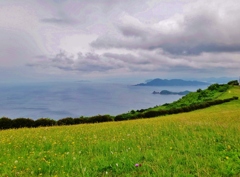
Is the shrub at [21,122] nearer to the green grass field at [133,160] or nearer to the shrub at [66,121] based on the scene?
the shrub at [66,121]

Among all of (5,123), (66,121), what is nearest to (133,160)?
(5,123)

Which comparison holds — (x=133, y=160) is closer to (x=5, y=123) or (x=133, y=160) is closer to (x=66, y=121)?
(x=5, y=123)

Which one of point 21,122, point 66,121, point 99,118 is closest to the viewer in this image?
point 21,122

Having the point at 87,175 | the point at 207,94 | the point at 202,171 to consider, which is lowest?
the point at 202,171

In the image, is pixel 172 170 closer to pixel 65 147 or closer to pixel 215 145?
pixel 215 145

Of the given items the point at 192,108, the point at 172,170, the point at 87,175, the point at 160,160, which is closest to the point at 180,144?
the point at 160,160

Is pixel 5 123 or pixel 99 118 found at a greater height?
pixel 5 123

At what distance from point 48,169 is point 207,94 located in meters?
77.4

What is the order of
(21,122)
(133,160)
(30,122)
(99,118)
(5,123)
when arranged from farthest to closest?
1. (99,118)
2. (30,122)
3. (21,122)
4. (5,123)
5. (133,160)

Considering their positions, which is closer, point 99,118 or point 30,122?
point 30,122

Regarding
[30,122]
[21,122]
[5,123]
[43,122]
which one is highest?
[5,123]

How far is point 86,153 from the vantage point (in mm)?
6676

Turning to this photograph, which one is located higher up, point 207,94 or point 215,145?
point 207,94

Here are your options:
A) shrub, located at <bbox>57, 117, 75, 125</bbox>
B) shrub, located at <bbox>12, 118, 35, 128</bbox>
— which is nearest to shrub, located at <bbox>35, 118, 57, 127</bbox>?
shrub, located at <bbox>12, 118, 35, 128</bbox>
